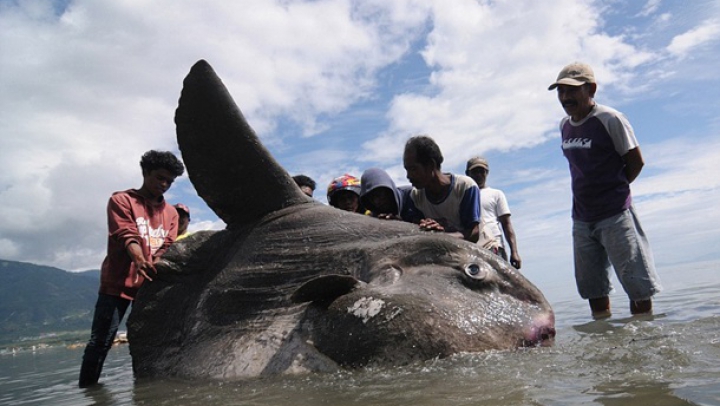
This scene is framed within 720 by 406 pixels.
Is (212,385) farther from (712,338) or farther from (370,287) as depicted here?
(712,338)

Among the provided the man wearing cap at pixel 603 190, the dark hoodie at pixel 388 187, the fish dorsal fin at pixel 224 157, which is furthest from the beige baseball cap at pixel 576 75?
the fish dorsal fin at pixel 224 157

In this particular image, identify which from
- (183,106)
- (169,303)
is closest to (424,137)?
(183,106)

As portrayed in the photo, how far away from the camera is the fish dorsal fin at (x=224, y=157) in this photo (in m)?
4.02

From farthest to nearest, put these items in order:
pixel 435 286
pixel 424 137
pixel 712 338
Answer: pixel 424 137 < pixel 435 286 < pixel 712 338

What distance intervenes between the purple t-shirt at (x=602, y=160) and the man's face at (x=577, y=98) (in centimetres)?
8

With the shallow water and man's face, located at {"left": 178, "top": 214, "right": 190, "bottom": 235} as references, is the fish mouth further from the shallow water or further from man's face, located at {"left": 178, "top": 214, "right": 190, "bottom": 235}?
man's face, located at {"left": 178, "top": 214, "right": 190, "bottom": 235}

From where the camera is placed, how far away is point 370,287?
3.17m

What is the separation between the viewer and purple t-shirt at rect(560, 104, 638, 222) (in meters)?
4.79

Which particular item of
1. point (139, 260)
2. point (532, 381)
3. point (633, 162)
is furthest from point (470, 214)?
point (139, 260)

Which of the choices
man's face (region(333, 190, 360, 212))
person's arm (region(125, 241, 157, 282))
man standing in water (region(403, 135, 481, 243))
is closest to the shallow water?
person's arm (region(125, 241, 157, 282))

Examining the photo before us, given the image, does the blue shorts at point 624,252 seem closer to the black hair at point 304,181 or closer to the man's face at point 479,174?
the man's face at point 479,174

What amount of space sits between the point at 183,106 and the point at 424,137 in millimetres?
2144

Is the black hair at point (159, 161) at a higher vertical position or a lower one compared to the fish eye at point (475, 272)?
higher

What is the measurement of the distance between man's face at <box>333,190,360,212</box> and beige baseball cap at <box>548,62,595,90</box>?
2.37 m
